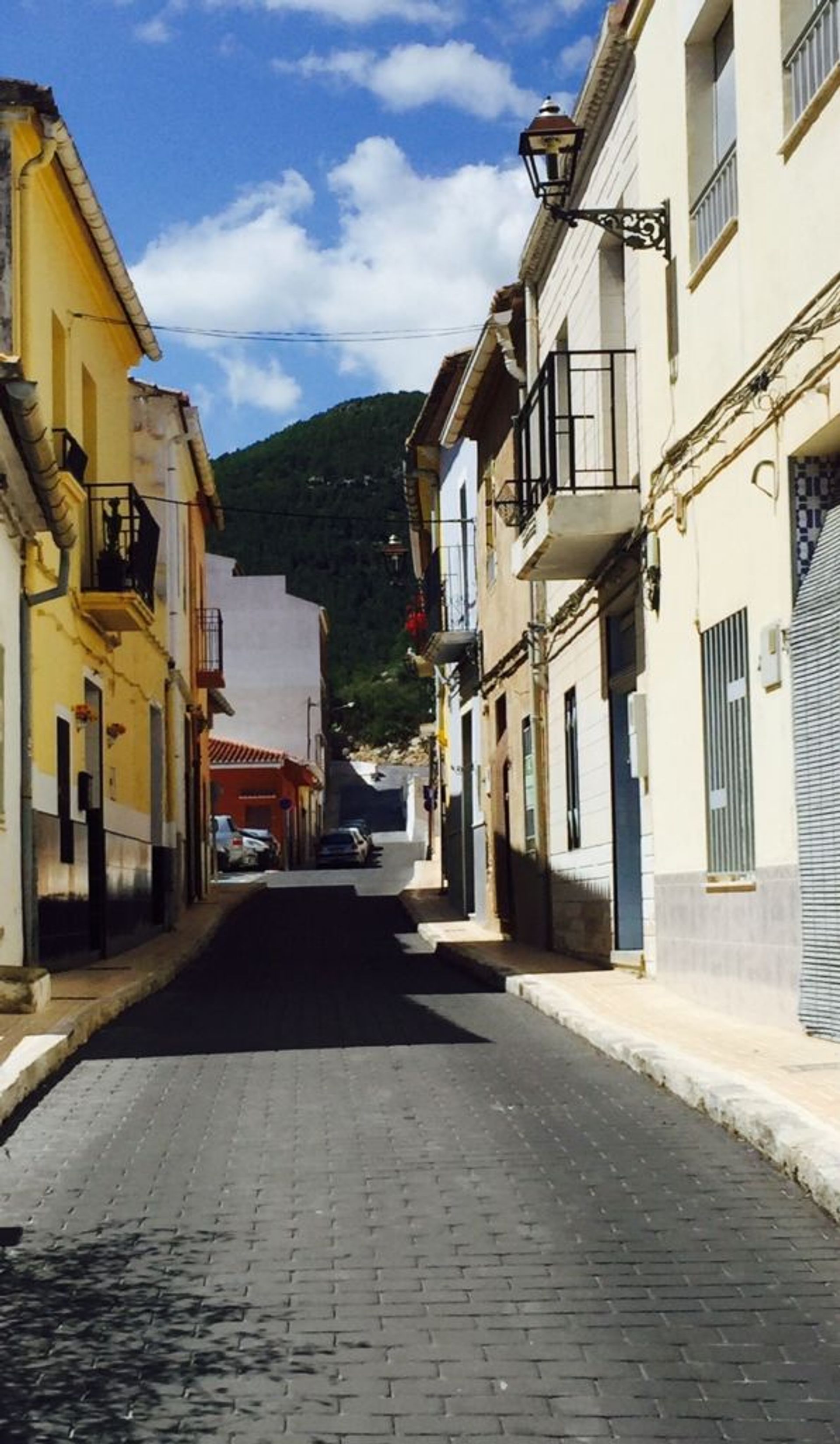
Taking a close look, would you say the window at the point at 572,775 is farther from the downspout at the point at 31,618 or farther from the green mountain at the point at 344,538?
the green mountain at the point at 344,538

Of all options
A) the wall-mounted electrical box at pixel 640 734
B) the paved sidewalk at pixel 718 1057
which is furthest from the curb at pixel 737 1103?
the wall-mounted electrical box at pixel 640 734

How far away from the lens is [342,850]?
5644cm

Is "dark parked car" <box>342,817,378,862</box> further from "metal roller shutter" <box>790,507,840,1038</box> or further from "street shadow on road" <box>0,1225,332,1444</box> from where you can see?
"street shadow on road" <box>0,1225,332,1444</box>

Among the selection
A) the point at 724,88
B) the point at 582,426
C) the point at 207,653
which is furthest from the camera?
the point at 207,653

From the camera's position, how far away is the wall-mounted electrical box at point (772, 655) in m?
10.2

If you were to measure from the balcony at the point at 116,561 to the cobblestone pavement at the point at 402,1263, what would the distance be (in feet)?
33.0

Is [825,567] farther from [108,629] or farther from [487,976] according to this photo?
[108,629]

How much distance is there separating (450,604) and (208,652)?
34.0ft

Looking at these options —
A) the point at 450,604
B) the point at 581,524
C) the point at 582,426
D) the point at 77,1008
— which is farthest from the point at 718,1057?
the point at 450,604

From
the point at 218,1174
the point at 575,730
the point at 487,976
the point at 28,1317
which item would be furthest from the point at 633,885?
the point at 28,1317

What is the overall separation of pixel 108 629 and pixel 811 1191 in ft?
51.6

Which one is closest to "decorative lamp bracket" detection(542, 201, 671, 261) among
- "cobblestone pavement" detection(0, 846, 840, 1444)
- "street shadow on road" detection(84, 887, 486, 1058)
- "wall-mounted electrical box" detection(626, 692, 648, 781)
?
"wall-mounted electrical box" detection(626, 692, 648, 781)

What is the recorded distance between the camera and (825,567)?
9664 millimetres

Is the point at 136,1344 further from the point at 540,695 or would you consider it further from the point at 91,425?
the point at 91,425
